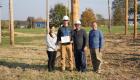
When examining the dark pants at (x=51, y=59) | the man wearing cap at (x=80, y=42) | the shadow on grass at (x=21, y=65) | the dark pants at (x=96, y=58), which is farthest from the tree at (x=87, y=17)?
the dark pants at (x=96, y=58)

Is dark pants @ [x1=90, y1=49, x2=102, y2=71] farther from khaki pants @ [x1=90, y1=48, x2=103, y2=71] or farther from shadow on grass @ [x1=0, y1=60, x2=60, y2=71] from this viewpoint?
shadow on grass @ [x1=0, y1=60, x2=60, y2=71]

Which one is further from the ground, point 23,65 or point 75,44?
point 75,44

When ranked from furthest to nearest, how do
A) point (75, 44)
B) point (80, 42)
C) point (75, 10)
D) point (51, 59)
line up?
point (75, 10) < point (51, 59) < point (75, 44) < point (80, 42)

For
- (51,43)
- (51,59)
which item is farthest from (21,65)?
(51,43)

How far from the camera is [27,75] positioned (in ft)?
43.7

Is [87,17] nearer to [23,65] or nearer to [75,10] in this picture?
→ [75,10]

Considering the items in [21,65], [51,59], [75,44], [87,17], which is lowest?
[21,65]

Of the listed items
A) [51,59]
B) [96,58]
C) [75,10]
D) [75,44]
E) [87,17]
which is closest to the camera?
[96,58]

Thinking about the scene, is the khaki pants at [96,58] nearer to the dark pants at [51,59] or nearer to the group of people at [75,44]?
the group of people at [75,44]

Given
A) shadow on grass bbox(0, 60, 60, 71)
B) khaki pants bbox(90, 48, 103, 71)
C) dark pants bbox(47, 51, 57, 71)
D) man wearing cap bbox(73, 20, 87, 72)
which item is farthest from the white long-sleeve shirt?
khaki pants bbox(90, 48, 103, 71)

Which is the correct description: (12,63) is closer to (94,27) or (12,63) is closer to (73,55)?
(73,55)

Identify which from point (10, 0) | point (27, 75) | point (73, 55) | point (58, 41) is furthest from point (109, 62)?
point (10, 0)

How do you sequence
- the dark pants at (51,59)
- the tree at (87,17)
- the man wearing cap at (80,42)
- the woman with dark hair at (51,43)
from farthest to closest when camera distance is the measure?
the tree at (87,17) → the dark pants at (51,59) → the woman with dark hair at (51,43) → the man wearing cap at (80,42)

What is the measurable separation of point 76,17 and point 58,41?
2.16 metres
